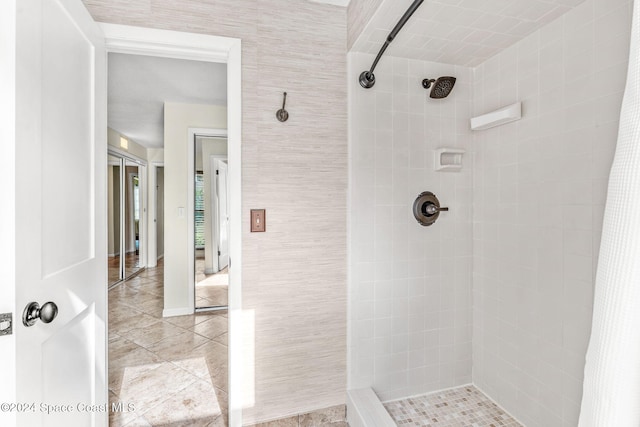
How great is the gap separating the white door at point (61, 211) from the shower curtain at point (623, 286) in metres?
1.39

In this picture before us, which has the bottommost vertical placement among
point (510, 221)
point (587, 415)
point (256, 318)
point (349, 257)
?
point (256, 318)

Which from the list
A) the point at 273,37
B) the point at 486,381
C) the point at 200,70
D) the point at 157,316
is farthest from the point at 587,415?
the point at 157,316

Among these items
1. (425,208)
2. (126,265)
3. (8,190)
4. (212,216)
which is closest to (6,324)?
(8,190)

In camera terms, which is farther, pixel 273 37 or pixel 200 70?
pixel 200 70

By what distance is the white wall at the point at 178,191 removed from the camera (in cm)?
329

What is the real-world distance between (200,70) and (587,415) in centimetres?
292

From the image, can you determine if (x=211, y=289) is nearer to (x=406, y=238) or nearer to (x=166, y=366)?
(x=166, y=366)

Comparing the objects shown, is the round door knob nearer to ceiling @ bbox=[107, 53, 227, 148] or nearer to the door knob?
the door knob

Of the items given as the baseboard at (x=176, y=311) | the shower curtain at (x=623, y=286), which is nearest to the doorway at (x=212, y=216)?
the baseboard at (x=176, y=311)

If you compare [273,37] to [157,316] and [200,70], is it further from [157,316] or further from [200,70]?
[157,316]

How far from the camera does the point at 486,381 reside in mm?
1821

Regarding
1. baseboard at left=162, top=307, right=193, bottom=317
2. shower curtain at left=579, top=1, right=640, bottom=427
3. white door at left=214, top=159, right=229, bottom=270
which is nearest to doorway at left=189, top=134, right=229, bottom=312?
white door at left=214, top=159, right=229, bottom=270

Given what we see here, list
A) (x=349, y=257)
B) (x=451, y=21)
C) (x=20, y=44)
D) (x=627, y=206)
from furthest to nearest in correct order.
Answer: (x=349, y=257) → (x=451, y=21) → (x=20, y=44) → (x=627, y=206)

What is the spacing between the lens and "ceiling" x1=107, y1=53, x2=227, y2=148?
2432mm
